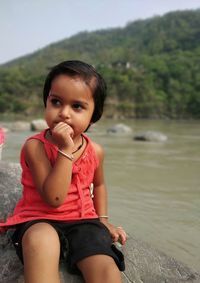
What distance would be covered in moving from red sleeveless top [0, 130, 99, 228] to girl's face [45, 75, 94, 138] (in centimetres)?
13

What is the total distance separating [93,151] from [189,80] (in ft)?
151

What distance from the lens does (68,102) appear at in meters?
1.90

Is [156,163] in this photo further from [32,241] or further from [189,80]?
[189,80]

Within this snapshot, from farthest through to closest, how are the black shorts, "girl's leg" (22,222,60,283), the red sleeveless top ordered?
the red sleeveless top, the black shorts, "girl's leg" (22,222,60,283)

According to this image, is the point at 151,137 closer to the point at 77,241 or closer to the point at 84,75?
the point at 84,75

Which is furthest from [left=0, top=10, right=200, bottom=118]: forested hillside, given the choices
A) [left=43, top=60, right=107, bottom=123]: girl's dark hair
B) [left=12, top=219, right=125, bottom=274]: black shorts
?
[left=12, top=219, right=125, bottom=274]: black shorts

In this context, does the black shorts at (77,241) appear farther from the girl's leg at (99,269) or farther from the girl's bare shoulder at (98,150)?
the girl's bare shoulder at (98,150)

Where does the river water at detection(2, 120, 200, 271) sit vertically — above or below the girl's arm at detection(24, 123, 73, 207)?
below

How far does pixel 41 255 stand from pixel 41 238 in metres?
0.07

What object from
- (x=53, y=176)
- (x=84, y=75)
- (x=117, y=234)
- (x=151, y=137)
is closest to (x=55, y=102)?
(x=84, y=75)

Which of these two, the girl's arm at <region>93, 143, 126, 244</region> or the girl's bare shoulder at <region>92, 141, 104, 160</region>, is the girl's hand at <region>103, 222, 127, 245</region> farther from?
the girl's bare shoulder at <region>92, 141, 104, 160</region>

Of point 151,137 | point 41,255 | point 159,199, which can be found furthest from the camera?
point 151,137

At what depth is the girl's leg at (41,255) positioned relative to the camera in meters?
1.60

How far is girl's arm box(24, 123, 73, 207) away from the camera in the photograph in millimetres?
1771
